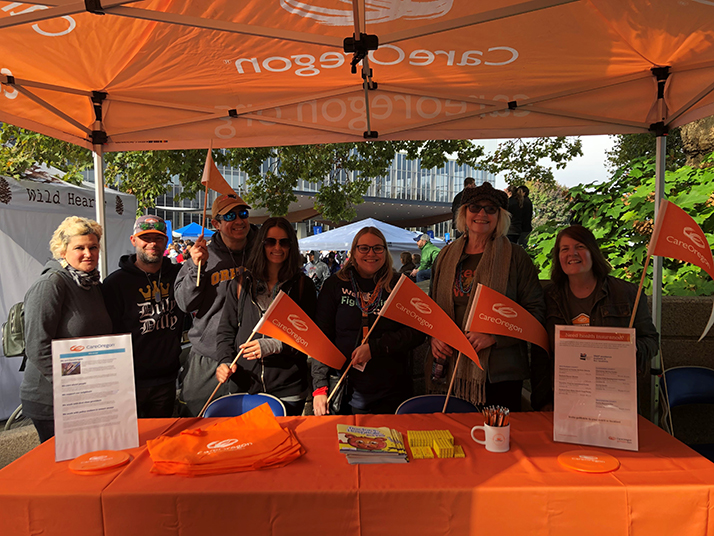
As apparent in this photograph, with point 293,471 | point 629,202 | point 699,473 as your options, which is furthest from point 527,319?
point 629,202

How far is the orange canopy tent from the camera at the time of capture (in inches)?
87.7

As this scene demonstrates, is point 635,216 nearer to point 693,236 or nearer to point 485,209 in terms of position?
point 693,236

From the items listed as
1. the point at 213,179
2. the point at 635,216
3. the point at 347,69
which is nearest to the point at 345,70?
the point at 347,69

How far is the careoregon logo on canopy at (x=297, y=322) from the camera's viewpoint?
2307 millimetres

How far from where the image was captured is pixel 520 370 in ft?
8.39

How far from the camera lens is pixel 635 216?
4.67 meters

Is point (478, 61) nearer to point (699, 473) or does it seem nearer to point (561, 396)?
point (561, 396)

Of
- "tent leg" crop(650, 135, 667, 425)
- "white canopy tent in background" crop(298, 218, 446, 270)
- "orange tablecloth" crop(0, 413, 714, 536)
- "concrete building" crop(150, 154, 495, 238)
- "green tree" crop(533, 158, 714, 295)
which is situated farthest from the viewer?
"concrete building" crop(150, 154, 495, 238)

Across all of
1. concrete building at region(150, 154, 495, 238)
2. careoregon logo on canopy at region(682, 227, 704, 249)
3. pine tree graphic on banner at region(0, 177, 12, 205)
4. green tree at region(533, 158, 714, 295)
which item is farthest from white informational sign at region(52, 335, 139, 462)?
concrete building at region(150, 154, 495, 238)

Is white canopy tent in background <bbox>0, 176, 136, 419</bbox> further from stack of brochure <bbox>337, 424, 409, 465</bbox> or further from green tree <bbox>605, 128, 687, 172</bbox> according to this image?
green tree <bbox>605, 128, 687, 172</bbox>

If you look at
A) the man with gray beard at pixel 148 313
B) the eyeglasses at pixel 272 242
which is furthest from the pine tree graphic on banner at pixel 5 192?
the eyeglasses at pixel 272 242

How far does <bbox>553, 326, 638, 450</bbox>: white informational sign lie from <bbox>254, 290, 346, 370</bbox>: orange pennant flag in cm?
115

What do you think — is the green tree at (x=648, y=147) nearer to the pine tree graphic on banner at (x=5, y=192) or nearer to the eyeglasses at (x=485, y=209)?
the eyeglasses at (x=485, y=209)

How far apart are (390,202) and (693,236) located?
98.0 ft
